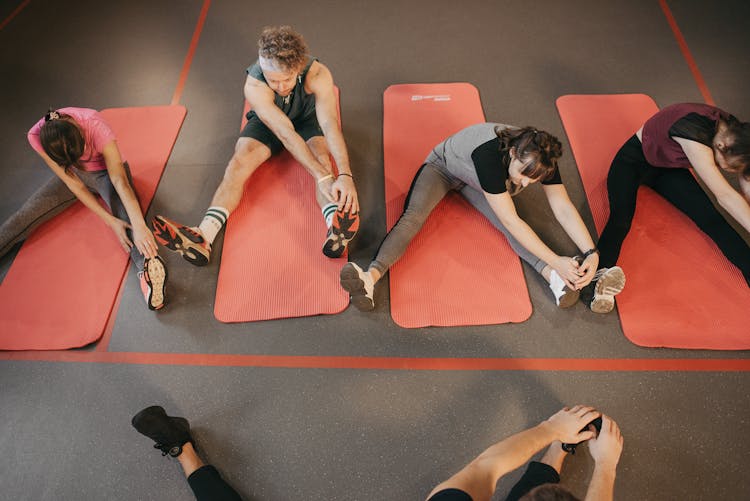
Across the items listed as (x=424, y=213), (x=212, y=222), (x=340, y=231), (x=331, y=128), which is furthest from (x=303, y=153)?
(x=424, y=213)

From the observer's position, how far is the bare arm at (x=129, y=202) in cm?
228

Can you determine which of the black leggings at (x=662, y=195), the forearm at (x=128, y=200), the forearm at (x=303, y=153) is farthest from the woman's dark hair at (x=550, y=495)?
the forearm at (x=128, y=200)

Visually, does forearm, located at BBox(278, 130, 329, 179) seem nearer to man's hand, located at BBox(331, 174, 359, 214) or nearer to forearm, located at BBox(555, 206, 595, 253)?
man's hand, located at BBox(331, 174, 359, 214)

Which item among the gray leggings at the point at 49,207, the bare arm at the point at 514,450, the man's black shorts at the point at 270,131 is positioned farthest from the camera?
the man's black shorts at the point at 270,131

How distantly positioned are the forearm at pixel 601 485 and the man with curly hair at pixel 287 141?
1.44 m

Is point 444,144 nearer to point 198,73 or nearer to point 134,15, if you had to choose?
point 198,73

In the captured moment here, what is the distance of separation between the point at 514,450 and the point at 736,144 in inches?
60.7

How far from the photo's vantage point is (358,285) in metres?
2.04

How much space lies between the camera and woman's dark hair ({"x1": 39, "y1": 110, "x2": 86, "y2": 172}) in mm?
2008

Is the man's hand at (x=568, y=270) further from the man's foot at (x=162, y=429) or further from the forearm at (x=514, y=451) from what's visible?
the man's foot at (x=162, y=429)

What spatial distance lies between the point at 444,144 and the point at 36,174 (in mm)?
2470

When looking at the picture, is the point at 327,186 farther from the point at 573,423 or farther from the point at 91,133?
the point at 573,423

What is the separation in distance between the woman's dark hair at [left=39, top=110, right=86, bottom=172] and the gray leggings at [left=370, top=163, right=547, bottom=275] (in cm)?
147

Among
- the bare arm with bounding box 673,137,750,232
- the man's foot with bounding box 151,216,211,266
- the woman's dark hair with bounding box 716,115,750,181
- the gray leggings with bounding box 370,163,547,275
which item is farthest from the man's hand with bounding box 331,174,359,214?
the woman's dark hair with bounding box 716,115,750,181
